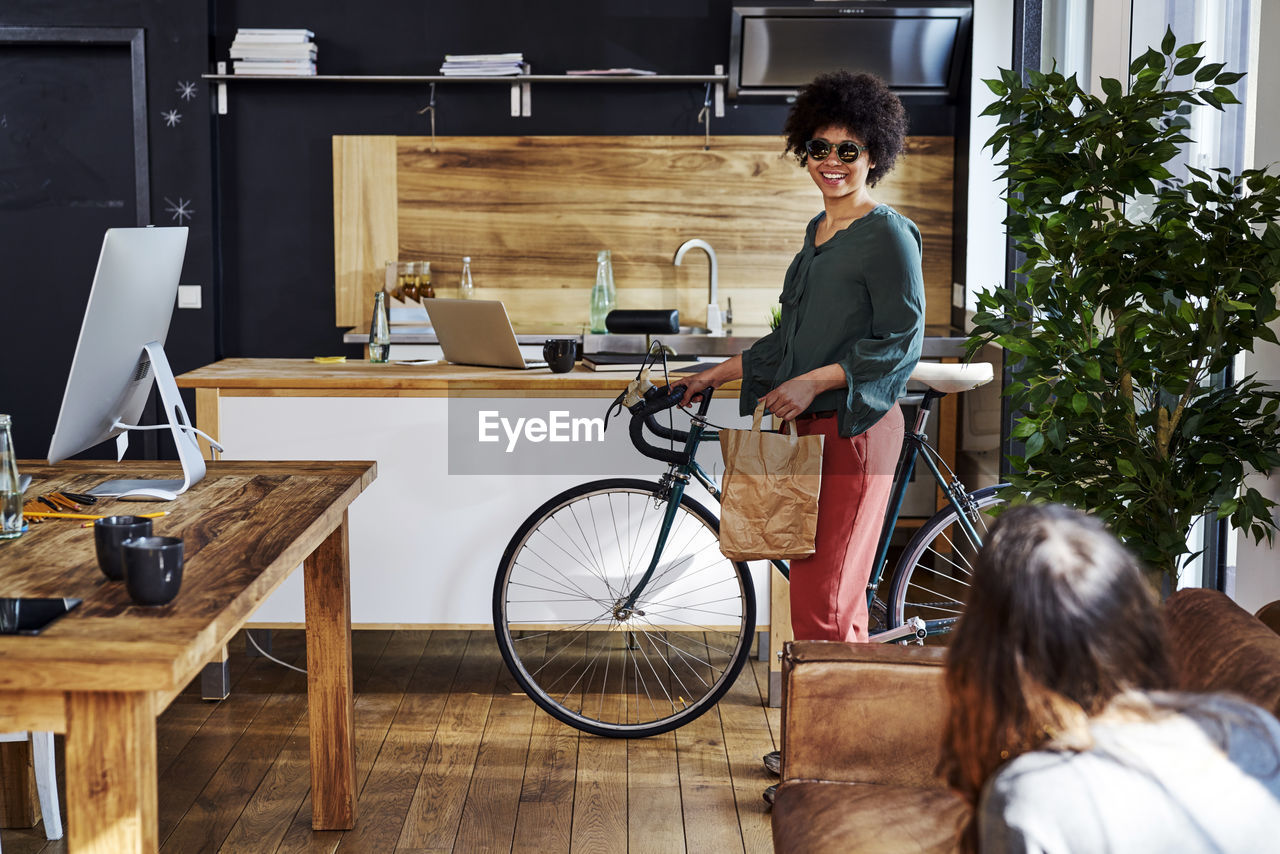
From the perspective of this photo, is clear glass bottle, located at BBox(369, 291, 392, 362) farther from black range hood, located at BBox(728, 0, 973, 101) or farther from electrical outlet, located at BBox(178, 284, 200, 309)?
black range hood, located at BBox(728, 0, 973, 101)

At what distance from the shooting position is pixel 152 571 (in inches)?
60.0

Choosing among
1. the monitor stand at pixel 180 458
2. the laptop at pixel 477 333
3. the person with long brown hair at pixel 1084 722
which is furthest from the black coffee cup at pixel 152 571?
the laptop at pixel 477 333

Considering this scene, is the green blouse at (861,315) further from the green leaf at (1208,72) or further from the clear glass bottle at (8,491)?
the clear glass bottle at (8,491)

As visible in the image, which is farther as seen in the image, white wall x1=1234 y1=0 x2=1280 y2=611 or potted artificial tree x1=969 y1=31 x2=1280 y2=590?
white wall x1=1234 y1=0 x2=1280 y2=611

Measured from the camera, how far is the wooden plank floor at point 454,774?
8.08 feet

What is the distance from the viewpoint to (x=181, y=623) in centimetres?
148

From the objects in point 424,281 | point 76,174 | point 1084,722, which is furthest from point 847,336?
point 76,174

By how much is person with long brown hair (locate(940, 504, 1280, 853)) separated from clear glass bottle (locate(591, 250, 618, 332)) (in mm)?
4149

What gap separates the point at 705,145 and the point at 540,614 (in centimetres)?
275

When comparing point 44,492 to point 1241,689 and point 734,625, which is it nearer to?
point 734,625

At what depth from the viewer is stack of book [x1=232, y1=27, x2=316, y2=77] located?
5.03 metres

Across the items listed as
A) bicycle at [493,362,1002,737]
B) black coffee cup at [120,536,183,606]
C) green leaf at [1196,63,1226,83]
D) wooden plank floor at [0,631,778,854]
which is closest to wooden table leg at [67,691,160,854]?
black coffee cup at [120,536,183,606]

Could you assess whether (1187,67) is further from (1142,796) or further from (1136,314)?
(1142,796)

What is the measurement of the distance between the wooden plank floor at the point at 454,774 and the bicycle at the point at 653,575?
126mm
